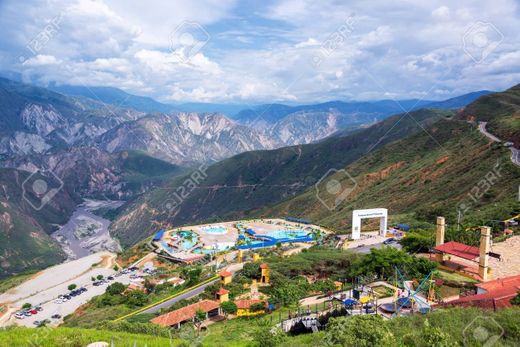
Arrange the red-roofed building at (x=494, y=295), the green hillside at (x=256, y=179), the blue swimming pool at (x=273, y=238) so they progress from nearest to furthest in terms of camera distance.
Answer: the red-roofed building at (x=494, y=295), the blue swimming pool at (x=273, y=238), the green hillside at (x=256, y=179)

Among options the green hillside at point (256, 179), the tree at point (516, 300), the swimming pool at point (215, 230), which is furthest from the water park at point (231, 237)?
the green hillside at point (256, 179)

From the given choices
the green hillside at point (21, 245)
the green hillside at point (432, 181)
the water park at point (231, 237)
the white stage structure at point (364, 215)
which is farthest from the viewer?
the green hillside at point (21, 245)

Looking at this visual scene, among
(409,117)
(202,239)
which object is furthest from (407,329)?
(409,117)

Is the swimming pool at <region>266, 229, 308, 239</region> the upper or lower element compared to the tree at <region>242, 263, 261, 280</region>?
lower

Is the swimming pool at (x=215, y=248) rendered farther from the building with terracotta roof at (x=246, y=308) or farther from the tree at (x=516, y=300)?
the tree at (x=516, y=300)

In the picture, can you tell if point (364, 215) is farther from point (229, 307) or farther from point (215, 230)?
point (215, 230)

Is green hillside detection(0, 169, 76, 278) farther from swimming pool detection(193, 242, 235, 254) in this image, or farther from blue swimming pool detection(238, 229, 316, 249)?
blue swimming pool detection(238, 229, 316, 249)

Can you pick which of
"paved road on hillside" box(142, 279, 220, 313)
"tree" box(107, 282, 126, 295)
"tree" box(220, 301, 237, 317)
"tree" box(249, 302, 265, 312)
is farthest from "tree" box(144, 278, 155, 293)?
"tree" box(249, 302, 265, 312)

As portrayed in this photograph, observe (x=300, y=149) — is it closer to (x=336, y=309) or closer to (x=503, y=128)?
(x=503, y=128)
